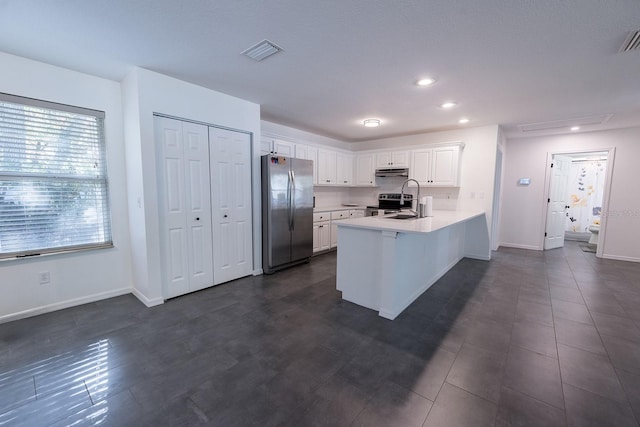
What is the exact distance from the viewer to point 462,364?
1.91 metres

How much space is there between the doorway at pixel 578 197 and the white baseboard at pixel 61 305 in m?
7.66

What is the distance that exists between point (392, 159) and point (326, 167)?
4.62 feet

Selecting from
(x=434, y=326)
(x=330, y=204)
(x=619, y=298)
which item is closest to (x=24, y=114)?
(x=434, y=326)

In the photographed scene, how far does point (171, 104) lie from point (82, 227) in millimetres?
1651

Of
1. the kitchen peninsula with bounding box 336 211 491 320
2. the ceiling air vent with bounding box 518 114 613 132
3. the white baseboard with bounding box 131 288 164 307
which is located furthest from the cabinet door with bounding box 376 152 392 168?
the white baseboard with bounding box 131 288 164 307

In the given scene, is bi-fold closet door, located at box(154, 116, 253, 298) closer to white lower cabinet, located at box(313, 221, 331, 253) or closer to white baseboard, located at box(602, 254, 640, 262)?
white lower cabinet, located at box(313, 221, 331, 253)

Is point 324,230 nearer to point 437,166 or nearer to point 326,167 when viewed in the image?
point 326,167

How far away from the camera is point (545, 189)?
5.42 meters

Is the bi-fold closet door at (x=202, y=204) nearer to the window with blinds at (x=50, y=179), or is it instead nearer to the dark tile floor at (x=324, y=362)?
the dark tile floor at (x=324, y=362)

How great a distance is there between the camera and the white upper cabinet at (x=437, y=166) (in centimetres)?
473

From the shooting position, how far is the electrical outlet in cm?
259

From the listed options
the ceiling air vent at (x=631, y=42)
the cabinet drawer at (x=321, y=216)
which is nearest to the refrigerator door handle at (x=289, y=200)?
the cabinet drawer at (x=321, y=216)

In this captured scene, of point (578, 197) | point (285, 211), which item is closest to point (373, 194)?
point (285, 211)

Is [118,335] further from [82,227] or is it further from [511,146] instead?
[511,146]
